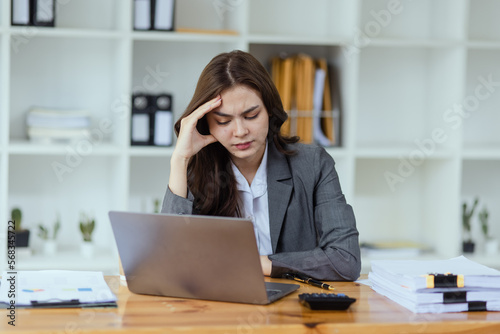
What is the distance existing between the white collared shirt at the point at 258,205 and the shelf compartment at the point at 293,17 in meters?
1.33

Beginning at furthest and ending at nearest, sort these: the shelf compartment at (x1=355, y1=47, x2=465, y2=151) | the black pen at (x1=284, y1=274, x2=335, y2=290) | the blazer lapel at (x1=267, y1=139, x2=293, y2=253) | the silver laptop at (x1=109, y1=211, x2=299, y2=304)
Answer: the shelf compartment at (x1=355, y1=47, x2=465, y2=151) < the blazer lapel at (x1=267, y1=139, x2=293, y2=253) < the black pen at (x1=284, y1=274, x2=335, y2=290) < the silver laptop at (x1=109, y1=211, x2=299, y2=304)

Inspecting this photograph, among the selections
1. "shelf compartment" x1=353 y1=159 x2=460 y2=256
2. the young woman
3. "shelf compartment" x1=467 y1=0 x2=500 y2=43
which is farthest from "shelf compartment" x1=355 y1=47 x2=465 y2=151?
the young woman

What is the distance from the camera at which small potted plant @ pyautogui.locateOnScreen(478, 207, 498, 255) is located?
3293mm

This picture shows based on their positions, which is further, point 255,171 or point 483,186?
point 483,186

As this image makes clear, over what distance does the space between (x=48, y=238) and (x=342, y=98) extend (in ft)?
4.89

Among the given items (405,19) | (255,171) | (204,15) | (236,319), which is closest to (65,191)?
(204,15)

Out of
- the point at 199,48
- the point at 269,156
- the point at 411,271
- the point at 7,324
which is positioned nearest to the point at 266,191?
the point at 269,156

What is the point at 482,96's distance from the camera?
3457 mm

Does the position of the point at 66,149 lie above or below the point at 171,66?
below

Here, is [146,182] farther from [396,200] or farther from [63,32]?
[396,200]

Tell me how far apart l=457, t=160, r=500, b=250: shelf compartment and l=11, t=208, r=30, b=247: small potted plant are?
7.03 ft

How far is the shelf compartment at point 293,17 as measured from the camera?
328 cm

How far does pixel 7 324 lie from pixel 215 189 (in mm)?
906

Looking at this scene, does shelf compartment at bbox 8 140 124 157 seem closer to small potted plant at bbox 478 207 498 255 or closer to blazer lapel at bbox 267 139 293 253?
blazer lapel at bbox 267 139 293 253
